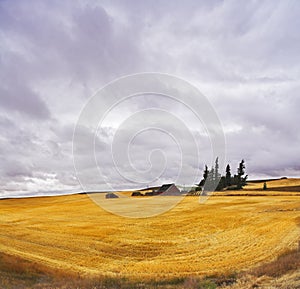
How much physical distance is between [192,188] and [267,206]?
5043 cm

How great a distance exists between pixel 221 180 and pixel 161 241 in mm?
93305

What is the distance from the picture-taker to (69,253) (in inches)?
1273

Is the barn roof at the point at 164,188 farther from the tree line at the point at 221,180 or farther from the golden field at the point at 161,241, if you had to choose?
the golden field at the point at 161,241

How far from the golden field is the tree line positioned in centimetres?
6359

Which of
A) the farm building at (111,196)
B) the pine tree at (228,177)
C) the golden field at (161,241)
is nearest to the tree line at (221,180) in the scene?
the pine tree at (228,177)

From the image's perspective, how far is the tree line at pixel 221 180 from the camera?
119 m

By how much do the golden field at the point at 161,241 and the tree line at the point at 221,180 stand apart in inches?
2503

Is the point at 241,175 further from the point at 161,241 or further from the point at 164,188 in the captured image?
the point at 161,241

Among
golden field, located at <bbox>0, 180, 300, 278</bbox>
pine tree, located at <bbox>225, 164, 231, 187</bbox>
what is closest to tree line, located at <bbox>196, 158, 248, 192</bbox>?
pine tree, located at <bbox>225, 164, 231, 187</bbox>

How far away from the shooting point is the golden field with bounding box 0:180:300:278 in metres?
27.2

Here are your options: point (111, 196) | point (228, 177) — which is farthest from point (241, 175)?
point (111, 196)

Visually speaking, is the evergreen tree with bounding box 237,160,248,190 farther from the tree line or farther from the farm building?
the farm building

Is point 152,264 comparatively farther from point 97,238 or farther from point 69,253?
point 97,238

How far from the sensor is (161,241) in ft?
121
